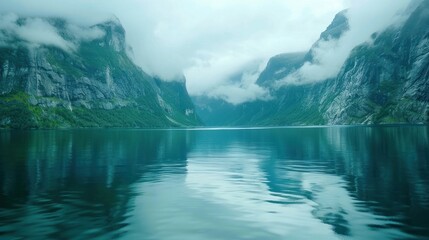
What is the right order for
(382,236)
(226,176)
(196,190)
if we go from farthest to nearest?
(226,176), (196,190), (382,236)

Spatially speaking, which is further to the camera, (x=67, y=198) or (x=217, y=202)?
(x=67, y=198)

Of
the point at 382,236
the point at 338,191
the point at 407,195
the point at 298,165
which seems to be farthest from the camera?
the point at 298,165

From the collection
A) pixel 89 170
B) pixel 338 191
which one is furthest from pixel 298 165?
pixel 89 170

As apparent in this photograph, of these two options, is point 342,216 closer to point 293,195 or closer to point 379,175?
point 293,195

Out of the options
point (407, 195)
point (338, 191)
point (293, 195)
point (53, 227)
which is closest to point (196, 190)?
point (293, 195)

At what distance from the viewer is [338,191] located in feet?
117

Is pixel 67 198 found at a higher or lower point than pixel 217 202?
higher

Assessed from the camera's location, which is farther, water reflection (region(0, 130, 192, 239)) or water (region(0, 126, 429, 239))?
water reflection (region(0, 130, 192, 239))

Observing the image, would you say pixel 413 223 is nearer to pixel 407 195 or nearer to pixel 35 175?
pixel 407 195

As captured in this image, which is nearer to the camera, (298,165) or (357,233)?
(357,233)

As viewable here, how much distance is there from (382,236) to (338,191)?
14.3 meters

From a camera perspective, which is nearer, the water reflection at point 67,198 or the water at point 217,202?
the water at point 217,202

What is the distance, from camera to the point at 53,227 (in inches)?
931

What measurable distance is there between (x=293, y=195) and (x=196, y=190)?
10.1 meters
